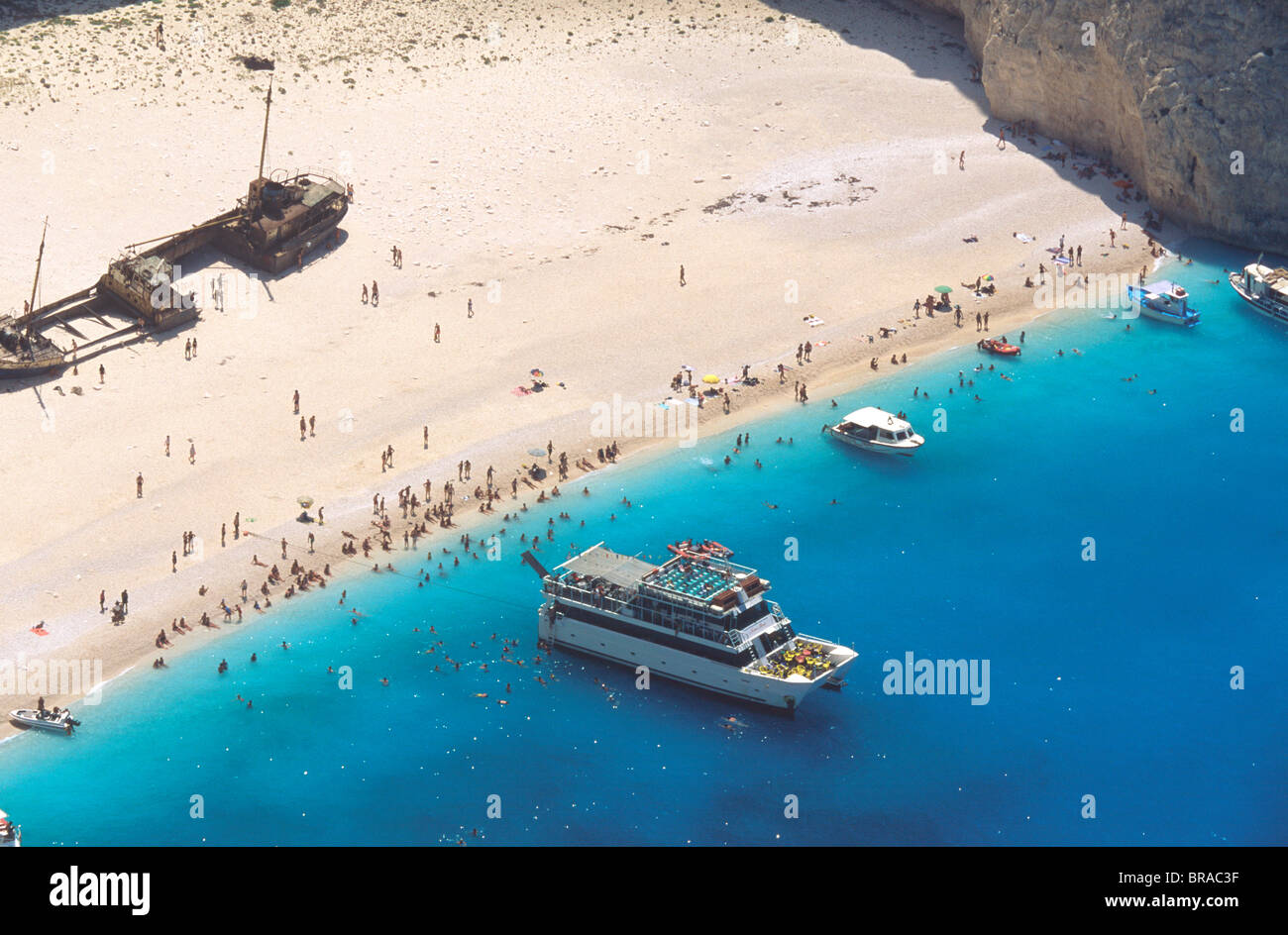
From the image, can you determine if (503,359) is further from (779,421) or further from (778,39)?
(778,39)

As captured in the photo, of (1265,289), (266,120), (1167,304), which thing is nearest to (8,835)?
(266,120)

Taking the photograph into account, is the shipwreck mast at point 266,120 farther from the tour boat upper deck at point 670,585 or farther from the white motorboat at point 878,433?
the tour boat upper deck at point 670,585

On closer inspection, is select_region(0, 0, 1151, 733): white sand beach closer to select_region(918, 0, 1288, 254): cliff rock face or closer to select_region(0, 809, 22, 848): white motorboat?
select_region(918, 0, 1288, 254): cliff rock face

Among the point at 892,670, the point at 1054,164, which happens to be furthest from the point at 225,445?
the point at 1054,164

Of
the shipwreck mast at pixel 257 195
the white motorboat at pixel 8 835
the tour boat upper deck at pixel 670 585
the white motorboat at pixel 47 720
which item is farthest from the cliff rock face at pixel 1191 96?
the white motorboat at pixel 8 835

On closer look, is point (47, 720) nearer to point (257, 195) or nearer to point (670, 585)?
point (670, 585)

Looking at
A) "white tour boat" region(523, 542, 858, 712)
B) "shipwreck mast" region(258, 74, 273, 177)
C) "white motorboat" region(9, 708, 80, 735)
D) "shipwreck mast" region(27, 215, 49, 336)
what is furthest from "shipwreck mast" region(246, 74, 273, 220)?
"white motorboat" region(9, 708, 80, 735)
